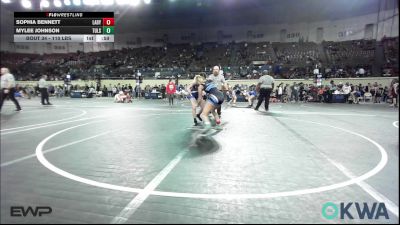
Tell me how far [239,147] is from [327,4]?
33609 millimetres

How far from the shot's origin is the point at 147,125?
354 inches

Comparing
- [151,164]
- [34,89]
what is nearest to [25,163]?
[151,164]

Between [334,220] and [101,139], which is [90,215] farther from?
[101,139]
